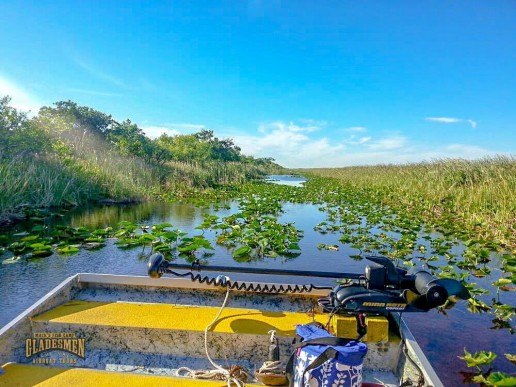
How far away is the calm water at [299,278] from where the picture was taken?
12.3 feet

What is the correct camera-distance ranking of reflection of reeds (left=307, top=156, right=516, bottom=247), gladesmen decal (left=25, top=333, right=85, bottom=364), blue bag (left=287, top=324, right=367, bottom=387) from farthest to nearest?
reflection of reeds (left=307, top=156, right=516, bottom=247) < gladesmen decal (left=25, top=333, right=85, bottom=364) < blue bag (left=287, top=324, right=367, bottom=387)

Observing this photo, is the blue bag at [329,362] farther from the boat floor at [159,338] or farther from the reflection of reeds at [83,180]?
the reflection of reeds at [83,180]

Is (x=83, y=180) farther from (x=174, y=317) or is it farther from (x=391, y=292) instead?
(x=391, y=292)

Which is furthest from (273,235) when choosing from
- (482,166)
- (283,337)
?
(482,166)

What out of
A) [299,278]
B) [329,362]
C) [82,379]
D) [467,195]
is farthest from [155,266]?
[467,195]

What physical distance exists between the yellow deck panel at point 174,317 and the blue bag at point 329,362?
0.80 m

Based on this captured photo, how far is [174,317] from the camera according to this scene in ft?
8.79

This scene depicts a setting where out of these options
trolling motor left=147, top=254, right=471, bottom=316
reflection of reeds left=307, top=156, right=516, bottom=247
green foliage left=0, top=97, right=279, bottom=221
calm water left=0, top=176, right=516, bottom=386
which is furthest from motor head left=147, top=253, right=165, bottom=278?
green foliage left=0, top=97, right=279, bottom=221

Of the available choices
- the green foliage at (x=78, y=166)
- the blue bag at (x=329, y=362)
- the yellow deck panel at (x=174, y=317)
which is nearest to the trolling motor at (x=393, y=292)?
the blue bag at (x=329, y=362)

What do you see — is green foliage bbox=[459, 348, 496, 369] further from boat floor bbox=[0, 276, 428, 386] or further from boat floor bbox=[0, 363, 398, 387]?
boat floor bbox=[0, 363, 398, 387]

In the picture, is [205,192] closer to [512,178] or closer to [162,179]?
[162,179]

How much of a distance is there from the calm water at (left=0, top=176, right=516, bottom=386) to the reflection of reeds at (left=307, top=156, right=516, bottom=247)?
252 cm

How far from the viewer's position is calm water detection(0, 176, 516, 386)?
373 centimetres

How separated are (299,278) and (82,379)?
13.5 ft
